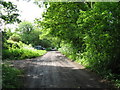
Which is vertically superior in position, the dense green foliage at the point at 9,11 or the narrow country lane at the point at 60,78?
the dense green foliage at the point at 9,11

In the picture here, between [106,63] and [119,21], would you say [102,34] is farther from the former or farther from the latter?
[106,63]

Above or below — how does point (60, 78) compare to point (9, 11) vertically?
below

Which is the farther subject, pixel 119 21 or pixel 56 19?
pixel 56 19

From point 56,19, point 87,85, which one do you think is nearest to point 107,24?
point 87,85

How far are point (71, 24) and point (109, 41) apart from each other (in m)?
5.59

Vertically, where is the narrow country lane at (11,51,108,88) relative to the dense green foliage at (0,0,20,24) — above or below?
below

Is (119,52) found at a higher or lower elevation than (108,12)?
lower

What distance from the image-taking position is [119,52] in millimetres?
7320

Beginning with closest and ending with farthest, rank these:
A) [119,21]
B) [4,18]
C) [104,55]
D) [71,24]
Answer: [4,18]
[119,21]
[104,55]
[71,24]

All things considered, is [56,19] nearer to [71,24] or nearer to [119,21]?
[71,24]

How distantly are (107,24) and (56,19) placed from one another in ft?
22.2

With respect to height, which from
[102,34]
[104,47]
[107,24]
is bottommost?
[104,47]

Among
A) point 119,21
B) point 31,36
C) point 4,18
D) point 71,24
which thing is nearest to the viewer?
point 4,18

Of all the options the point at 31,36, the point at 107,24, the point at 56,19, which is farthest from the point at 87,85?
the point at 31,36
